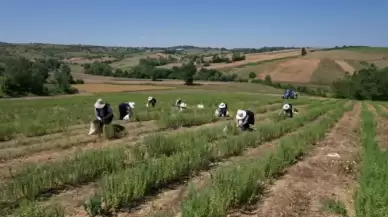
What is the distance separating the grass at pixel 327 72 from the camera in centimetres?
9250

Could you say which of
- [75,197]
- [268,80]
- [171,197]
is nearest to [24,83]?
[268,80]

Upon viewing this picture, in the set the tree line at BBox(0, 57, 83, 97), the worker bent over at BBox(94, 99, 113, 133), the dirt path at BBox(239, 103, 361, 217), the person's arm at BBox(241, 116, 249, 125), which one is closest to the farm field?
the tree line at BBox(0, 57, 83, 97)

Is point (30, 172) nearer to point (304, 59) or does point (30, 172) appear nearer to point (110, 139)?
point (110, 139)

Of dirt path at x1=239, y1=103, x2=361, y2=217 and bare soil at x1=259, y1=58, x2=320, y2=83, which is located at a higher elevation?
dirt path at x1=239, y1=103, x2=361, y2=217

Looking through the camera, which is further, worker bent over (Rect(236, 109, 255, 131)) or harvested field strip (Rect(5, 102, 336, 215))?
worker bent over (Rect(236, 109, 255, 131))

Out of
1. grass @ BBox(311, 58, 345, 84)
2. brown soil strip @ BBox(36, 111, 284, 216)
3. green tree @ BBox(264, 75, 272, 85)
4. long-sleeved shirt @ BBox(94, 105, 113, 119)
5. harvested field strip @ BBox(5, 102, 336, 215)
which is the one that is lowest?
green tree @ BBox(264, 75, 272, 85)

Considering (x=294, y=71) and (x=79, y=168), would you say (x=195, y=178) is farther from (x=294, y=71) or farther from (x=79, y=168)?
(x=294, y=71)

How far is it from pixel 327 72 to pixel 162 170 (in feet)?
312

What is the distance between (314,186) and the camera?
30.6ft

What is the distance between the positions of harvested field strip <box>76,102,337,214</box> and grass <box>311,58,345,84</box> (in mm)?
82137

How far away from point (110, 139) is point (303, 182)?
8016 mm

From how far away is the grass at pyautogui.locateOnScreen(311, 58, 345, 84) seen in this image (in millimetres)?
92500

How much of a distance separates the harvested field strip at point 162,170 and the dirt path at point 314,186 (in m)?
2.02

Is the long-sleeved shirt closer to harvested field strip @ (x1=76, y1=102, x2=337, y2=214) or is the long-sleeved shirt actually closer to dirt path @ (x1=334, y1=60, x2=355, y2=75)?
harvested field strip @ (x1=76, y1=102, x2=337, y2=214)
